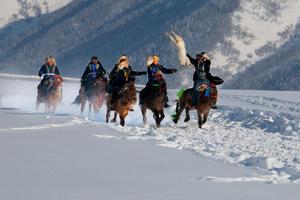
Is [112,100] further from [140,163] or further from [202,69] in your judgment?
[140,163]

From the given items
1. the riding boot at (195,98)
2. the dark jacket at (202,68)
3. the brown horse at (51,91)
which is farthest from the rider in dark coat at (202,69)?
the brown horse at (51,91)

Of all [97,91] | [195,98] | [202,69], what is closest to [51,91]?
[97,91]

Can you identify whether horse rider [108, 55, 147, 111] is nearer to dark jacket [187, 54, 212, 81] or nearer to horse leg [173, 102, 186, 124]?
horse leg [173, 102, 186, 124]

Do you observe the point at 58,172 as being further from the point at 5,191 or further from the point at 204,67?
the point at 204,67

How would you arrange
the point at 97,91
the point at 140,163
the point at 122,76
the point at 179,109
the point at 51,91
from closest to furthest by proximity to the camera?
the point at 140,163 → the point at 122,76 → the point at 179,109 → the point at 97,91 → the point at 51,91

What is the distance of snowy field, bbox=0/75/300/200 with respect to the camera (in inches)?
300

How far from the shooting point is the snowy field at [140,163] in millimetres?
7625

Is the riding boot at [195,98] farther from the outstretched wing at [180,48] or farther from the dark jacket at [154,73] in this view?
the dark jacket at [154,73]

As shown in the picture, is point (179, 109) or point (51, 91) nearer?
point (179, 109)

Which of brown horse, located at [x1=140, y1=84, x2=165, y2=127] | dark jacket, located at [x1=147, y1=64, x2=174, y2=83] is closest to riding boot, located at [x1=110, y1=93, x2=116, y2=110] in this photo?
brown horse, located at [x1=140, y1=84, x2=165, y2=127]

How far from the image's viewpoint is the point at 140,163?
984 centimetres

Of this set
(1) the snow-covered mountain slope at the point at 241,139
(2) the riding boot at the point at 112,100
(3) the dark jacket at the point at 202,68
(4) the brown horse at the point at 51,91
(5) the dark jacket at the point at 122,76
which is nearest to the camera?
(1) the snow-covered mountain slope at the point at 241,139

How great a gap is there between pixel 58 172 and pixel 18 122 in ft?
28.8

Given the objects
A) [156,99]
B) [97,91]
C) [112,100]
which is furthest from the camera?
[97,91]
